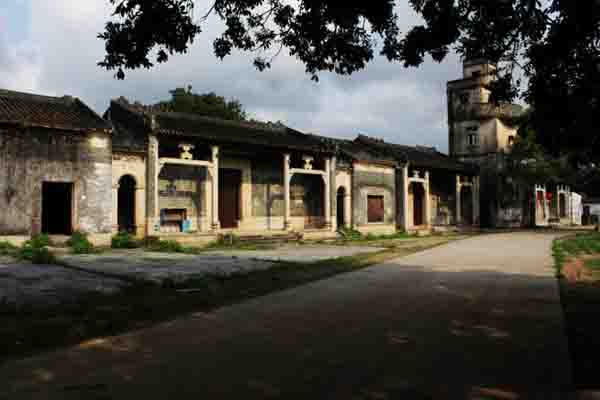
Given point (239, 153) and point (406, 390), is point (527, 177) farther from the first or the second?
point (406, 390)

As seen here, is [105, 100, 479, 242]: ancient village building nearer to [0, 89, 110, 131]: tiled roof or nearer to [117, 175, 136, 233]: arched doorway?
[117, 175, 136, 233]: arched doorway

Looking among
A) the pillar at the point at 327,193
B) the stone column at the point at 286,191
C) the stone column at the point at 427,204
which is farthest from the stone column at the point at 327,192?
the stone column at the point at 427,204

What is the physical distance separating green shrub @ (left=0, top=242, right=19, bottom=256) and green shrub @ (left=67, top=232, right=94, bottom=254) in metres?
1.41

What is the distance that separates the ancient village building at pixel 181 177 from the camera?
1467 centimetres

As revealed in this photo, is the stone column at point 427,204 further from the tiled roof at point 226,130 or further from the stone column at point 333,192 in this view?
the tiled roof at point 226,130

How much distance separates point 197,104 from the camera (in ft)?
124

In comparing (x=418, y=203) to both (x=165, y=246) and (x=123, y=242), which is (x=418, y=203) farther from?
(x=123, y=242)

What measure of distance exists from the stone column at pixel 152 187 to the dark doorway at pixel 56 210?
3.83 metres

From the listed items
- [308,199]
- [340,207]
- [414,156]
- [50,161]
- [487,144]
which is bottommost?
[340,207]

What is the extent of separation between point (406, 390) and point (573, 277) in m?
6.49

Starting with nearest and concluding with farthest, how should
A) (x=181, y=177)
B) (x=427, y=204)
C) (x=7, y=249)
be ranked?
(x=7, y=249) < (x=181, y=177) < (x=427, y=204)

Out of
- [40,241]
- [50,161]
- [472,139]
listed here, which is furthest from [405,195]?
[40,241]

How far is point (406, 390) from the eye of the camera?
3.21 m

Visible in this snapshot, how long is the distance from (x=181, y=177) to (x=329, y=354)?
15.2 m
